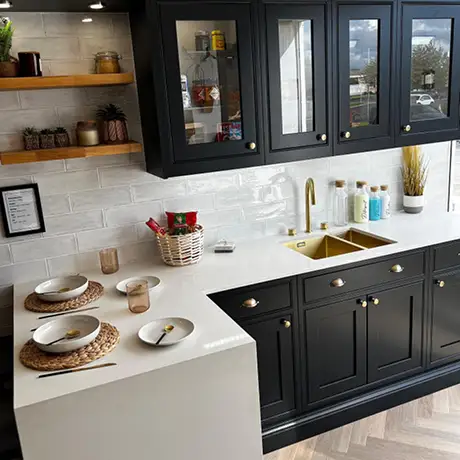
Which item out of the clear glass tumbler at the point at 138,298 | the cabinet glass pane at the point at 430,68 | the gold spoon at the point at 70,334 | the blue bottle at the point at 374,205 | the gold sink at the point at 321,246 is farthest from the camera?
the blue bottle at the point at 374,205

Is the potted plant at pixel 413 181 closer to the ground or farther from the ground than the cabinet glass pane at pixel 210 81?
closer to the ground

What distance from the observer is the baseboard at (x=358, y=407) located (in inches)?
103

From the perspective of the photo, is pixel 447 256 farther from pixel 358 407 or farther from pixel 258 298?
pixel 258 298

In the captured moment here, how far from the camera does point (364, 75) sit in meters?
2.71

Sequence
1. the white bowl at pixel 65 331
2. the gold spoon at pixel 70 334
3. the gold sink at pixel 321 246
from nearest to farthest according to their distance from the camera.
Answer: the white bowl at pixel 65 331
the gold spoon at pixel 70 334
the gold sink at pixel 321 246

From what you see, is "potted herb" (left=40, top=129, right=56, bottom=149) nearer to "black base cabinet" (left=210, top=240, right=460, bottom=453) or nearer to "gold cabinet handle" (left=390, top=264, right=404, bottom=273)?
"black base cabinet" (left=210, top=240, right=460, bottom=453)

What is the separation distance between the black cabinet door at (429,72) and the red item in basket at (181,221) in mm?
1234

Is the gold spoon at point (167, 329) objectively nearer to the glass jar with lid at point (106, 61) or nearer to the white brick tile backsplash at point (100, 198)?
the white brick tile backsplash at point (100, 198)

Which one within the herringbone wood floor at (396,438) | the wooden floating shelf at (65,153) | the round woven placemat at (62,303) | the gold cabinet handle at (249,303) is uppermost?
the wooden floating shelf at (65,153)

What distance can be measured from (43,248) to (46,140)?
54 centimetres

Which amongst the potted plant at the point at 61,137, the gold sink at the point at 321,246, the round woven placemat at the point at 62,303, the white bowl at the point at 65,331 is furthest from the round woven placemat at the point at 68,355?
the gold sink at the point at 321,246

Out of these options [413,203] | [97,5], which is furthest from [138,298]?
[413,203]

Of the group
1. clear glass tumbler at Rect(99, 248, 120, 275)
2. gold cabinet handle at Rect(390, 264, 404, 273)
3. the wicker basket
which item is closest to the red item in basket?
the wicker basket

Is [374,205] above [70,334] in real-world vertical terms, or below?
above
